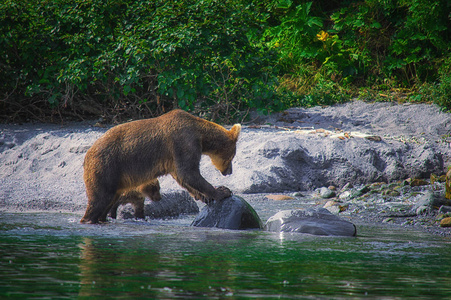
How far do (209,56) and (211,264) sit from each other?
8.15m

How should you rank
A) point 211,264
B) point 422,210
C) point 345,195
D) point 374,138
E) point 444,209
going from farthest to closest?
1. point 374,138
2. point 345,195
3. point 422,210
4. point 444,209
5. point 211,264

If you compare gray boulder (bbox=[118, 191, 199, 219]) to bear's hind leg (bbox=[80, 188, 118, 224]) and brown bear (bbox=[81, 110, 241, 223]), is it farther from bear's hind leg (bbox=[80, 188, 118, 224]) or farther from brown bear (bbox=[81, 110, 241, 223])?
bear's hind leg (bbox=[80, 188, 118, 224])

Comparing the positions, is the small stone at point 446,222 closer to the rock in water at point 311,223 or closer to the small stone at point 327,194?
the rock in water at point 311,223

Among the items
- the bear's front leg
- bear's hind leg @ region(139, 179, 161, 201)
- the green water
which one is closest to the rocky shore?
the bear's front leg

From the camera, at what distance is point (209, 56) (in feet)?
38.7

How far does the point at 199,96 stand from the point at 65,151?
3440 millimetres

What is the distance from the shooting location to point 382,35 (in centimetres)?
1515

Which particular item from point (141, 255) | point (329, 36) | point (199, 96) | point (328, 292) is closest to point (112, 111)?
point (199, 96)

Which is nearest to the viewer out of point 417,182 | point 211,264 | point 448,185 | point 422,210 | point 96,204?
point 211,264

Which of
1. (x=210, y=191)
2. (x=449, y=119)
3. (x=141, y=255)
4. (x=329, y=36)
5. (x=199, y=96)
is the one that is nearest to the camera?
(x=141, y=255)

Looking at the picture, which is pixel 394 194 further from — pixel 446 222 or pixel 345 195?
pixel 446 222

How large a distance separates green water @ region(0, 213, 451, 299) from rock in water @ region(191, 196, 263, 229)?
328 mm

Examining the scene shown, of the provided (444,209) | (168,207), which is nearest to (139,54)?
(168,207)

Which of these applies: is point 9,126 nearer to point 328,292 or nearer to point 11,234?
point 11,234
